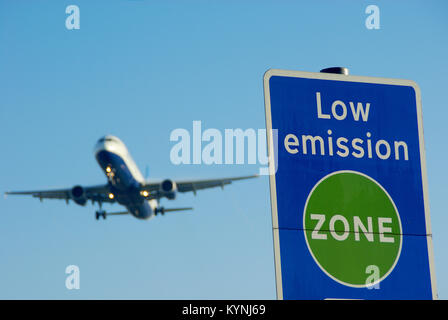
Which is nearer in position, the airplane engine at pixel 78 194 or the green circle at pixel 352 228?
the green circle at pixel 352 228

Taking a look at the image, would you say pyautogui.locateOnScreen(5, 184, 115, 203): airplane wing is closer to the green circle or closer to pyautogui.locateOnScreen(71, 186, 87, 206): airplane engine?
pyautogui.locateOnScreen(71, 186, 87, 206): airplane engine

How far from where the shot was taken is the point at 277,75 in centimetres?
438

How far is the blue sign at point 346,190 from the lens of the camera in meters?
4.03

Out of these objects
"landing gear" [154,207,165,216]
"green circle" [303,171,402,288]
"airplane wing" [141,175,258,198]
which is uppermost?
"airplane wing" [141,175,258,198]

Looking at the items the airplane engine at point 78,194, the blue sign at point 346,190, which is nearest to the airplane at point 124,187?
the airplane engine at point 78,194

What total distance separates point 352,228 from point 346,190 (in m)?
0.25

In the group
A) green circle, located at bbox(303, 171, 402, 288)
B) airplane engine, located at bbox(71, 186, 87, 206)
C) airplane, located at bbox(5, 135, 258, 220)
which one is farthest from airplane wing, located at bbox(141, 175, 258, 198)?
green circle, located at bbox(303, 171, 402, 288)

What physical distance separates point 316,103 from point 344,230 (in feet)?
2.79

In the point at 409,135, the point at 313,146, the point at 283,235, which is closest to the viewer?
the point at 283,235

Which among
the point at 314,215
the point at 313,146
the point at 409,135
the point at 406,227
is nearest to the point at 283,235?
the point at 314,215

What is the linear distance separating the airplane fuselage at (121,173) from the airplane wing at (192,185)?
789 mm

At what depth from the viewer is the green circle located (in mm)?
4074

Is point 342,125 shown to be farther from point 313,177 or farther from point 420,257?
point 420,257

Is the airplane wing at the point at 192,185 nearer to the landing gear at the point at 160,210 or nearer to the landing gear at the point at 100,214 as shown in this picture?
the landing gear at the point at 160,210
